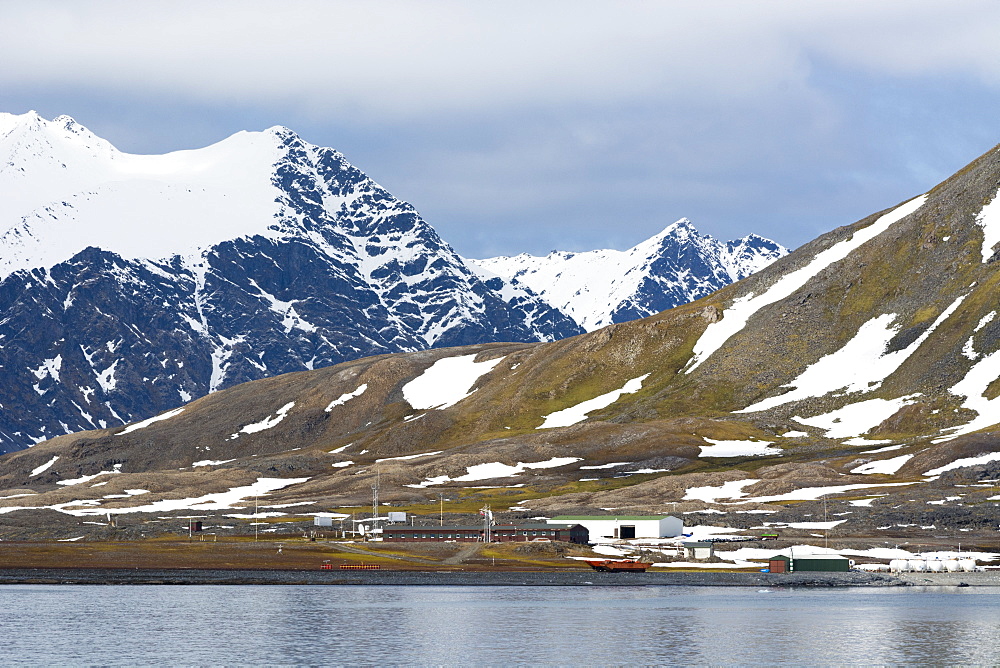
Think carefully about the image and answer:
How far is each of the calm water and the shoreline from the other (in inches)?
129

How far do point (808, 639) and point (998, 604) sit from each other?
37.5 m

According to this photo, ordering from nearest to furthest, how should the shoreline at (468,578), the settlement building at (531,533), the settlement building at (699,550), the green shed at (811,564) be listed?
the shoreline at (468,578)
the green shed at (811,564)
the settlement building at (699,550)
the settlement building at (531,533)

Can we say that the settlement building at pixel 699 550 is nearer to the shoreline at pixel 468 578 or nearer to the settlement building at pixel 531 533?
the shoreline at pixel 468 578

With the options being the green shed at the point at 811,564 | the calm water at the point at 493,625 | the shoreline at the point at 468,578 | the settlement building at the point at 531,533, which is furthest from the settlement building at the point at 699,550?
the calm water at the point at 493,625

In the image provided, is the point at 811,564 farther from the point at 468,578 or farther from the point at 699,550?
the point at 468,578

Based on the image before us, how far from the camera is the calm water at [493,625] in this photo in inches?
4008

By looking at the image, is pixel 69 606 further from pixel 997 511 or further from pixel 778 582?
pixel 997 511

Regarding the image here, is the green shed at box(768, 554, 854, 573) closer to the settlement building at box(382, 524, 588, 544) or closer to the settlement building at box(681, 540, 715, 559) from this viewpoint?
the settlement building at box(681, 540, 715, 559)

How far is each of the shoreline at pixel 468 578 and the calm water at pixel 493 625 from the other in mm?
3274

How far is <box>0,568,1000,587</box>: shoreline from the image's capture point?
531 feet

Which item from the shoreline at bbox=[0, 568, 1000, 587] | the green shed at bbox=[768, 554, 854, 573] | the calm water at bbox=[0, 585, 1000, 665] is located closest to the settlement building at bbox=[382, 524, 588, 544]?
the shoreline at bbox=[0, 568, 1000, 587]

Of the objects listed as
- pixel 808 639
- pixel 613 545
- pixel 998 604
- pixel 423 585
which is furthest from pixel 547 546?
pixel 808 639

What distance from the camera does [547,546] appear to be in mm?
184000

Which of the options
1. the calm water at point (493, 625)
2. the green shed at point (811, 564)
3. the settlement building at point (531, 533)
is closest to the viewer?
the calm water at point (493, 625)
